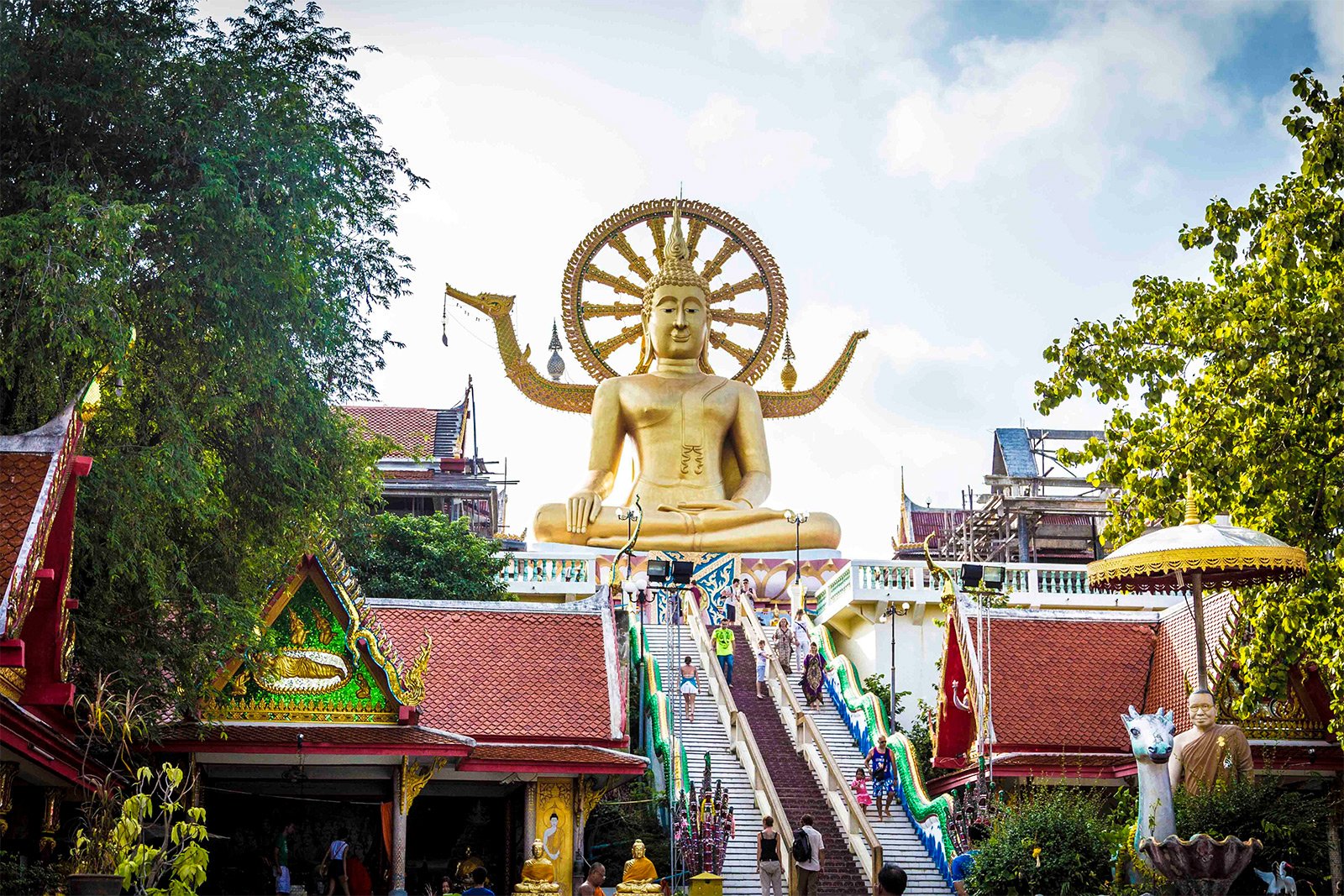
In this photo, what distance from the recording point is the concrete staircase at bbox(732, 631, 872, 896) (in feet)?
57.4

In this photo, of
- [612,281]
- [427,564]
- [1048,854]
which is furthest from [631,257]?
[1048,854]

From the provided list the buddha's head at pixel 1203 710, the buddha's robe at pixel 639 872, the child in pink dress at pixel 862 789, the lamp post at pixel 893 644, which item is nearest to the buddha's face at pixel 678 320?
the lamp post at pixel 893 644

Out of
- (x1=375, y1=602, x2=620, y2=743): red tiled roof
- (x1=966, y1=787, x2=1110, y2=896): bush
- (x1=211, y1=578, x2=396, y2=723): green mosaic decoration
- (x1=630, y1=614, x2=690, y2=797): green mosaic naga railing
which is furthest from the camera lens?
(x1=630, y1=614, x2=690, y2=797): green mosaic naga railing

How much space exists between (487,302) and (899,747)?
1155cm

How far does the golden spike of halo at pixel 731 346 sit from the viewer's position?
2875 centimetres

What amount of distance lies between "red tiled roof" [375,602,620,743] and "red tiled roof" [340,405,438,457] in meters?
25.6

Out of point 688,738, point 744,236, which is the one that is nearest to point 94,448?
point 688,738

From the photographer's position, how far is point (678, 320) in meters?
27.7

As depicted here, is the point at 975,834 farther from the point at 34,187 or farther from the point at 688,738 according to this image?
the point at 34,187

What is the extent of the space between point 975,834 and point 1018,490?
814 inches

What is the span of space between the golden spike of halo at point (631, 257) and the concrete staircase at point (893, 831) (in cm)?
902

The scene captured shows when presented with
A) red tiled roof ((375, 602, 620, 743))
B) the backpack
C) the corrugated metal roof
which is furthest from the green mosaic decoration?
the corrugated metal roof

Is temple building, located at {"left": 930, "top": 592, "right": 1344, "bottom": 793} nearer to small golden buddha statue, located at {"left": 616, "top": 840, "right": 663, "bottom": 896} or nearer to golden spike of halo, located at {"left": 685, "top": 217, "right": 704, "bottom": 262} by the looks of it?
small golden buddha statue, located at {"left": 616, "top": 840, "right": 663, "bottom": 896}

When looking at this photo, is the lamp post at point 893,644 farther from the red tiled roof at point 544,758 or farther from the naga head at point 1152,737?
the naga head at point 1152,737
